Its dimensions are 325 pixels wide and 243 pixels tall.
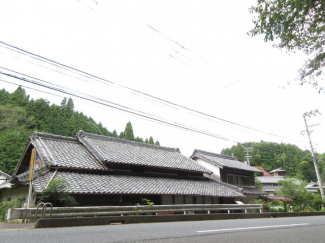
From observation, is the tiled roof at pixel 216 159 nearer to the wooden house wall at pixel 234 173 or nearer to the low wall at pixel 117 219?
the wooden house wall at pixel 234 173

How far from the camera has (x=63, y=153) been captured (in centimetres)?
1686

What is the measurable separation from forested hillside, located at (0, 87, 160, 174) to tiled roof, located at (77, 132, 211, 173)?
80.0ft

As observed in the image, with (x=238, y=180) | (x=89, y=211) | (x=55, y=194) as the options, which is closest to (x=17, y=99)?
(x=238, y=180)

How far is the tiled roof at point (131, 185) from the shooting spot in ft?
45.4

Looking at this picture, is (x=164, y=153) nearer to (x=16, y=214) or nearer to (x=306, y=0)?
(x=16, y=214)

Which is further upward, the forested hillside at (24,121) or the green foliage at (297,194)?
the forested hillside at (24,121)

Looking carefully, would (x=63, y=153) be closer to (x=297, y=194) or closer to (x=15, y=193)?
(x=15, y=193)

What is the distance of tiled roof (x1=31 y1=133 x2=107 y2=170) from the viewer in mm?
15484

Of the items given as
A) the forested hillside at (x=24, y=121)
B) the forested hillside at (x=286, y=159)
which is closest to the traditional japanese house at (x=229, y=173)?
the forested hillside at (x=24, y=121)

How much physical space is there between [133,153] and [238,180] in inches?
590

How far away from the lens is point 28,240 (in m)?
Result: 4.98

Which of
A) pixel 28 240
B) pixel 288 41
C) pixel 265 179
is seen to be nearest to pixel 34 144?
pixel 28 240

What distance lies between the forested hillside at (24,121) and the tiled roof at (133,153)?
24.4m

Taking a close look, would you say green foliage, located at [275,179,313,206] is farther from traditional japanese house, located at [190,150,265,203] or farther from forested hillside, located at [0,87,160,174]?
forested hillside, located at [0,87,160,174]
